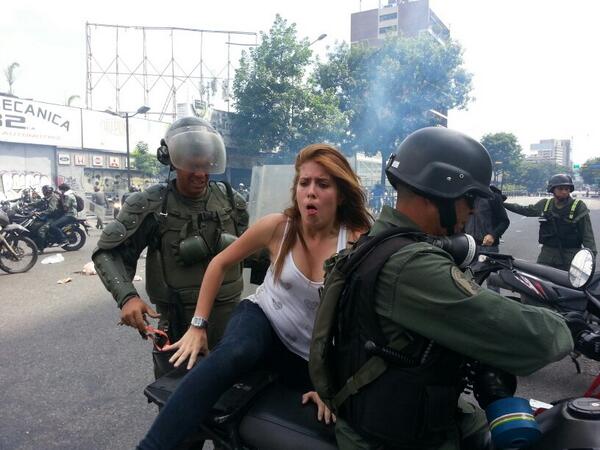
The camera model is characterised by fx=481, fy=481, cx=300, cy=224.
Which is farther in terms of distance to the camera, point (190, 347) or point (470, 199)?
point (190, 347)

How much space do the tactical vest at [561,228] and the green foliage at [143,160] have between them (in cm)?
2603

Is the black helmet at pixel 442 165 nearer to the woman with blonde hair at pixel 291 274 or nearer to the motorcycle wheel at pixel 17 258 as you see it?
the woman with blonde hair at pixel 291 274

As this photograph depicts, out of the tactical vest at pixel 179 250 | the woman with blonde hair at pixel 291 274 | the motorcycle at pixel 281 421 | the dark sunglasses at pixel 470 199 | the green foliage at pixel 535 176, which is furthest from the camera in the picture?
the green foliage at pixel 535 176

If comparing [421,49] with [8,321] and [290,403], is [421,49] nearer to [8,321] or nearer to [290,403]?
[8,321]

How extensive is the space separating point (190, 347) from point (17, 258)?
7.89m

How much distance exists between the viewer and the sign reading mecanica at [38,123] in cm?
2245

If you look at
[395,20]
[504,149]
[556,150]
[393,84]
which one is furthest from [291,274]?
[556,150]

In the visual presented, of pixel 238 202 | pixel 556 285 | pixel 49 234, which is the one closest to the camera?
pixel 238 202

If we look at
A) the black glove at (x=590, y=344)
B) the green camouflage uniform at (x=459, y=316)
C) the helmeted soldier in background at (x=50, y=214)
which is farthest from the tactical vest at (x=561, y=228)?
the helmeted soldier in background at (x=50, y=214)

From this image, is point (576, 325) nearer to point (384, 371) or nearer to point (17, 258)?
point (384, 371)

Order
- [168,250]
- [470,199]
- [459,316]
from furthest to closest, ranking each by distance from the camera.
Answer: [168,250] < [470,199] < [459,316]

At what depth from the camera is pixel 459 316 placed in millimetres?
1091

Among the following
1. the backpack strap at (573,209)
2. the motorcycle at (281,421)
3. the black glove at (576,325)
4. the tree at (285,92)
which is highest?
the tree at (285,92)

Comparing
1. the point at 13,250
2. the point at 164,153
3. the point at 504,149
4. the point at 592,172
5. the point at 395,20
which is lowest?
the point at 13,250
